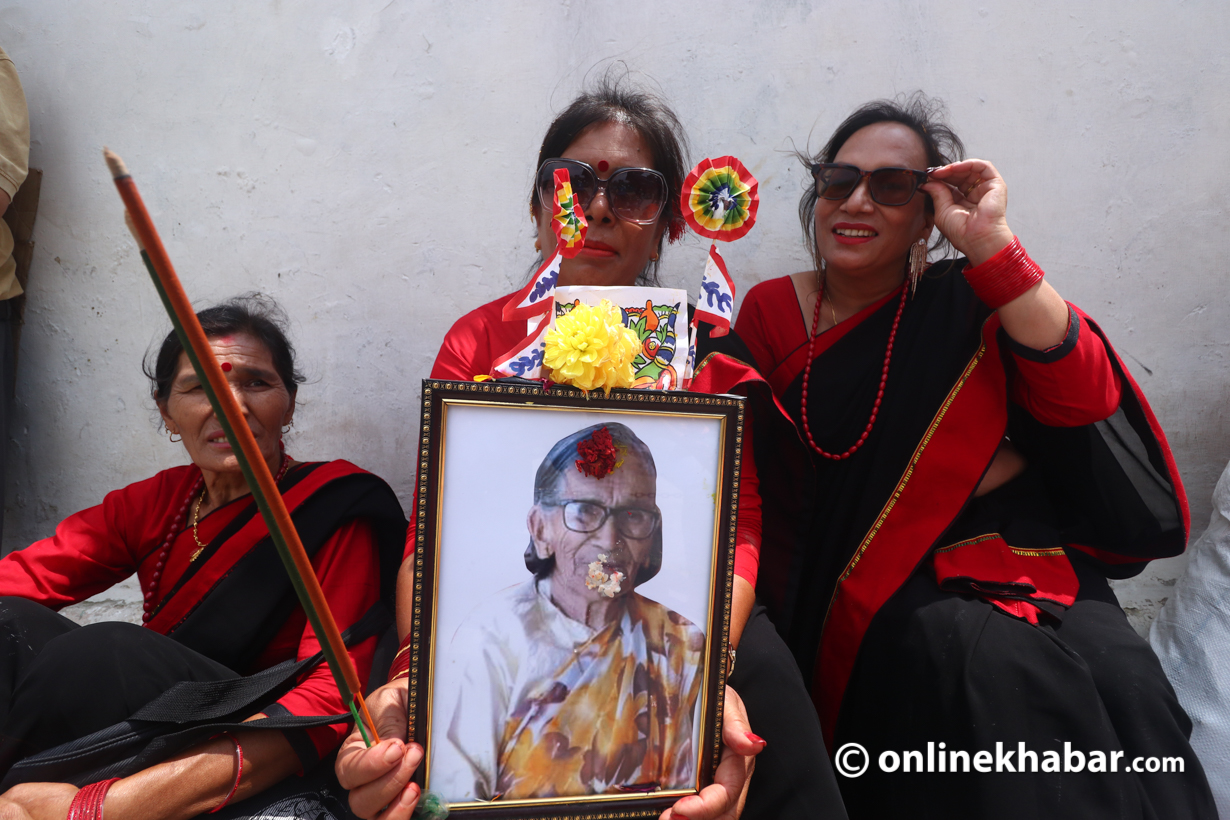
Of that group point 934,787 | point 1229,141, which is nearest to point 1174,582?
point 1229,141

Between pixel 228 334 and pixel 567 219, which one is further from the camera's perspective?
pixel 228 334

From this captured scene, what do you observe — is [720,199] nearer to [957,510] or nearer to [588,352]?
[588,352]

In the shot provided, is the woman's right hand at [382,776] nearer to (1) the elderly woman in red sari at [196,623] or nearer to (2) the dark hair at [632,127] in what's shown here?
(1) the elderly woman in red sari at [196,623]

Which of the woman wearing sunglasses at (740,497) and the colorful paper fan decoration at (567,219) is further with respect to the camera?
the colorful paper fan decoration at (567,219)

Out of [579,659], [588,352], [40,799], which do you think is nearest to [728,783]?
[579,659]

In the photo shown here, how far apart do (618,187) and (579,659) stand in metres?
1.07

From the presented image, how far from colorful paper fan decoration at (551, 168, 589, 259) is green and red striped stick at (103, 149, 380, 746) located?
80 centimetres

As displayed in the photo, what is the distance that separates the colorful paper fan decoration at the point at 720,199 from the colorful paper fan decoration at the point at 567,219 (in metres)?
0.22

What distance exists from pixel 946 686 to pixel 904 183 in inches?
46.5

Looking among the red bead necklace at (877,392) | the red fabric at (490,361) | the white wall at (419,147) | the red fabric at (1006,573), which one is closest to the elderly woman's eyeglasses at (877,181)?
the red bead necklace at (877,392)

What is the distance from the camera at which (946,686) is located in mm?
1757

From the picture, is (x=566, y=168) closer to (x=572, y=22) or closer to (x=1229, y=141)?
(x=572, y=22)

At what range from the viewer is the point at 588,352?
137 cm

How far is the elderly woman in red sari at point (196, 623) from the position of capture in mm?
1547
